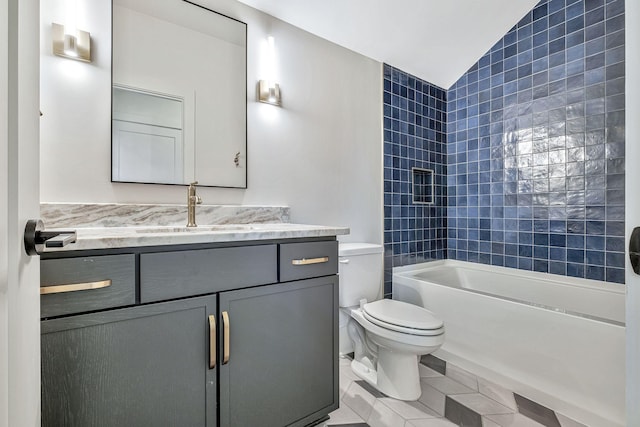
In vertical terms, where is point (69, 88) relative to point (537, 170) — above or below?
above

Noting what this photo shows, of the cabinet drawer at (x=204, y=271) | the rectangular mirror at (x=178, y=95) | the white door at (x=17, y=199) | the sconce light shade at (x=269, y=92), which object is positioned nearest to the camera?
the white door at (x=17, y=199)

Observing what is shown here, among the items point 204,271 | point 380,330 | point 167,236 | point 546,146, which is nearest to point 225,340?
point 204,271

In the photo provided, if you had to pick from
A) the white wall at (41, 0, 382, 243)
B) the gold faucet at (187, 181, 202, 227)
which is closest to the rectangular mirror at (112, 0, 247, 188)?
the white wall at (41, 0, 382, 243)

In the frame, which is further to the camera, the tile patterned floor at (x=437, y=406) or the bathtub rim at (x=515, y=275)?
the bathtub rim at (x=515, y=275)

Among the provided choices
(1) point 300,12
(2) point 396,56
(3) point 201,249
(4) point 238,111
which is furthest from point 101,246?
(2) point 396,56

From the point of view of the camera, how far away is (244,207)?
5.86 feet

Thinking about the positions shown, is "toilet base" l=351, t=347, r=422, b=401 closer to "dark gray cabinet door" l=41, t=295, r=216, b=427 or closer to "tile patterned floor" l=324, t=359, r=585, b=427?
"tile patterned floor" l=324, t=359, r=585, b=427

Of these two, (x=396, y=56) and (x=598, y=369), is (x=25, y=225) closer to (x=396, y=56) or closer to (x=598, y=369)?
(x=598, y=369)

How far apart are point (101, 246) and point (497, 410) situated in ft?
6.20

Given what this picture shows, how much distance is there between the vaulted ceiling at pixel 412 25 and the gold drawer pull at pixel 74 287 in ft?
5.57

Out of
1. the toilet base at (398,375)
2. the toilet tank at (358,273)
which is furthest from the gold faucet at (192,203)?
the toilet base at (398,375)

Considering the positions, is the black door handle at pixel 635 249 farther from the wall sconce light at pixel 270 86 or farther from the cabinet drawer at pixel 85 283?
the wall sconce light at pixel 270 86

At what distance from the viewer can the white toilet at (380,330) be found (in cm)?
161

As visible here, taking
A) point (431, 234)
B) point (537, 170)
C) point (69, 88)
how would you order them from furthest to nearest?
1. point (431, 234)
2. point (537, 170)
3. point (69, 88)
